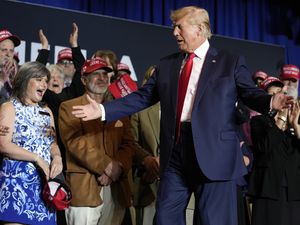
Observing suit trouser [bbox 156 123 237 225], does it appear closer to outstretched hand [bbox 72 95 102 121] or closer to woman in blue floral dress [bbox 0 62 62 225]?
outstretched hand [bbox 72 95 102 121]

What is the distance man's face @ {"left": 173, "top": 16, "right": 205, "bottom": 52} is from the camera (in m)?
3.37

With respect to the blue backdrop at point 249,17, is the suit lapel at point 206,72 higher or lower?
lower

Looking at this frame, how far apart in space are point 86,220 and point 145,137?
81 centimetres

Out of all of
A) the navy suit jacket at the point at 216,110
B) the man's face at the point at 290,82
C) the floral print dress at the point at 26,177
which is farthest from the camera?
the man's face at the point at 290,82

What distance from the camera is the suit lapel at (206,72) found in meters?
3.22

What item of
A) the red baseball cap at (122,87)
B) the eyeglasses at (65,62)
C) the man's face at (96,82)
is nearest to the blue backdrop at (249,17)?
the eyeglasses at (65,62)

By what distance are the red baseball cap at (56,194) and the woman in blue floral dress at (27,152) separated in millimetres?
41

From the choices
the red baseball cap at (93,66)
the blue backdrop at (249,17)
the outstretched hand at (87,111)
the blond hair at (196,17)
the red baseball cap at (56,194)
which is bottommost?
the red baseball cap at (56,194)

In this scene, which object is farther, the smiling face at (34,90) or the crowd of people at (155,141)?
the smiling face at (34,90)

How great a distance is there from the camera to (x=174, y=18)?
3.43 m

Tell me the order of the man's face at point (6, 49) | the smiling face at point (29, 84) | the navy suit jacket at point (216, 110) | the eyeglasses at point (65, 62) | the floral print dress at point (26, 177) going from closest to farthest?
the navy suit jacket at point (216, 110)
the floral print dress at point (26, 177)
the smiling face at point (29, 84)
the man's face at point (6, 49)
the eyeglasses at point (65, 62)

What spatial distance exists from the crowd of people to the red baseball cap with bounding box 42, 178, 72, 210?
4 centimetres

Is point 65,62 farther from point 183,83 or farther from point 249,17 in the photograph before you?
point 249,17

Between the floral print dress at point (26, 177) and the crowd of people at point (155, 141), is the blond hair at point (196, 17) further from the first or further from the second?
the floral print dress at point (26, 177)
